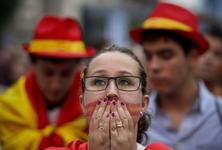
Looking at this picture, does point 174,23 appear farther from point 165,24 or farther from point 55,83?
point 55,83

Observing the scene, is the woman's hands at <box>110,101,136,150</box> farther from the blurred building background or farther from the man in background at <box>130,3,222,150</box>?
the blurred building background

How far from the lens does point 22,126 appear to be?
6695 millimetres

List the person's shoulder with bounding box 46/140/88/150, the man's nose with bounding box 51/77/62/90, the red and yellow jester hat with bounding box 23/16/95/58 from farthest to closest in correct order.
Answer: the red and yellow jester hat with bounding box 23/16/95/58 < the man's nose with bounding box 51/77/62/90 < the person's shoulder with bounding box 46/140/88/150

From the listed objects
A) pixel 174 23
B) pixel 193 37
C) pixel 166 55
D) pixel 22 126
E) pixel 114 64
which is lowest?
pixel 22 126

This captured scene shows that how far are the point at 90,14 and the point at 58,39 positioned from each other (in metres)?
24.7

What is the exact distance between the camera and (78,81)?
6.77 meters

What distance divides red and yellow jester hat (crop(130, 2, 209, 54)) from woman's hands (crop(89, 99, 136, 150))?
2358 millimetres

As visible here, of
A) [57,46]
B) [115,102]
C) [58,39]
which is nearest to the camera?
[115,102]

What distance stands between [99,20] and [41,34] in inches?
953

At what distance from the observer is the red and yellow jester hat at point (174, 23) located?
21.8 feet

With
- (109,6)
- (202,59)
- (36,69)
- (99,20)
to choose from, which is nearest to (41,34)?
(36,69)

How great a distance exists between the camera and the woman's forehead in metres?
4.67

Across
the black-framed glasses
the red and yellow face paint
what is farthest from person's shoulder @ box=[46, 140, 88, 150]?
the black-framed glasses

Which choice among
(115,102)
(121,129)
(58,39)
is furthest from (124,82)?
(58,39)
